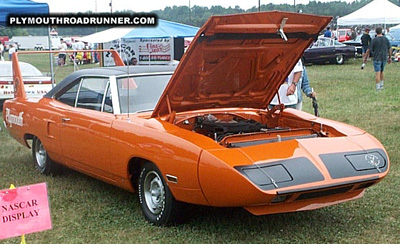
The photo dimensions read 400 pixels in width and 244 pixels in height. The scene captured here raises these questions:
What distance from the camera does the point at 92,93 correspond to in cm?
576

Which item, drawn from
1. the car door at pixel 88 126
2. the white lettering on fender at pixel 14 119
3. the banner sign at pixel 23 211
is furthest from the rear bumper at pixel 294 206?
the white lettering on fender at pixel 14 119

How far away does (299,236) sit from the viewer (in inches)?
173

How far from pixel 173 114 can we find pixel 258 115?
118 cm

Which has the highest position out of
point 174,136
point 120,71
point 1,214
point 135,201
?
point 120,71

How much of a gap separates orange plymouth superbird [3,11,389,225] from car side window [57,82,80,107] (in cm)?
2

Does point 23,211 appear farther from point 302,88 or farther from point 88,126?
point 302,88

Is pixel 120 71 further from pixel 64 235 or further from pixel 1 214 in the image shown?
pixel 1 214

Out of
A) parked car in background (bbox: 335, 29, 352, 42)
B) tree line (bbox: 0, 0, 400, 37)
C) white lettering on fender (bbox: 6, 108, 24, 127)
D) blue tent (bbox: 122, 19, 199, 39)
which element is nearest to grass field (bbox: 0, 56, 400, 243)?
white lettering on fender (bbox: 6, 108, 24, 127)

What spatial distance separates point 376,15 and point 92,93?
23725mm

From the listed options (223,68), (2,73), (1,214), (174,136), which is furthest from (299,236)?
(2,73)

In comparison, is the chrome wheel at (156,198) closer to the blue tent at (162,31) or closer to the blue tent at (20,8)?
the blue tent at (20,8)

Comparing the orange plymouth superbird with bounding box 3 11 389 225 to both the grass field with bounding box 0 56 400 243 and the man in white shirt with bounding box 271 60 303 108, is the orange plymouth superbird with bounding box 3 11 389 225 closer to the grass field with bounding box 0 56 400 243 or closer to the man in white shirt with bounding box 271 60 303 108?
the grass field with bounding box 0 56 400 243

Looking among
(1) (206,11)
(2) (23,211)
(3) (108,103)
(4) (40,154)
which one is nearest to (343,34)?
(1) (206,11)

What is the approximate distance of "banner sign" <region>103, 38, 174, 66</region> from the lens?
1892 cm
